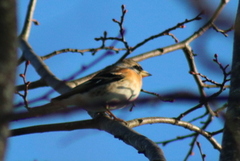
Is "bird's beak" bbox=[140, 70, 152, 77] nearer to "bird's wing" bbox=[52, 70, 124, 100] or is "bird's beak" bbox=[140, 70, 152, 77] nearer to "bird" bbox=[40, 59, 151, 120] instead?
"bird" bbox=[40, 59, 151, 120]

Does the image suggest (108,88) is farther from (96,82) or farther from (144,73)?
(144,73)

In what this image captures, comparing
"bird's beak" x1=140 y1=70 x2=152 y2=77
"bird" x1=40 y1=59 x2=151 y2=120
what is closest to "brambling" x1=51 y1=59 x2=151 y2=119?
"bird" x1=40 y1=59 x2=151 y2=120

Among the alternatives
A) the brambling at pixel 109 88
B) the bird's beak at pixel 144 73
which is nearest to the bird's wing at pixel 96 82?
the brambling at pixel 109 88

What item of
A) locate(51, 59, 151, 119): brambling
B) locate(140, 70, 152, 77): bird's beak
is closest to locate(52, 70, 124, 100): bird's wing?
locate(51, 59, 151, 119): brambling

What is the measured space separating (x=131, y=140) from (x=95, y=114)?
46.1 inches

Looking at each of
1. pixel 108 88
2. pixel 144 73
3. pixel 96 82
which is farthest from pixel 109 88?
pixel 144 73

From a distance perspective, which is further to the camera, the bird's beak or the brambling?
the bird's beak

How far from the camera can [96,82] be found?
4.90m

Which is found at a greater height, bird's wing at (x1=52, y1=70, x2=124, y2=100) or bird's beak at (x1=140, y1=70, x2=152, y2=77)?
bird's beak at (x1=140, y1=70, x2=152, y2=77)

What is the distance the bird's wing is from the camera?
4.61 m

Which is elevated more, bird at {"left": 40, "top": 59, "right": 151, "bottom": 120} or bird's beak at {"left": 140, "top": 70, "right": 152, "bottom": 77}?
bird's beak at {"left": 140, "top": 70, "right": 152, "bottom": 77}

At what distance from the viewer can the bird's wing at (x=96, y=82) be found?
4.61m

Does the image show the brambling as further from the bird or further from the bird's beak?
the bird's beak

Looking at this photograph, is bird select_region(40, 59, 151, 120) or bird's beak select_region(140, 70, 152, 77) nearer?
bird select_region(40, 59, 151, 120)
